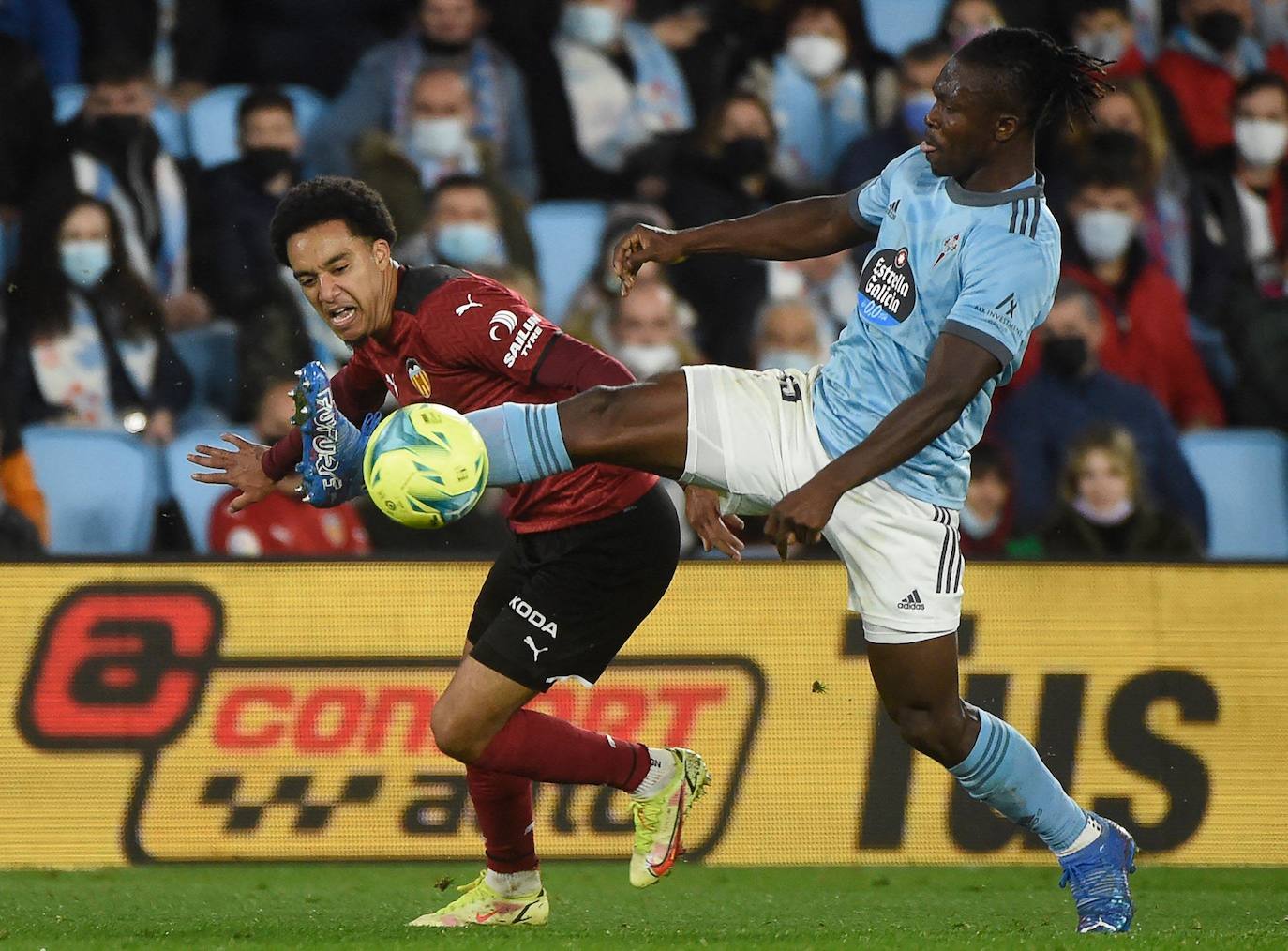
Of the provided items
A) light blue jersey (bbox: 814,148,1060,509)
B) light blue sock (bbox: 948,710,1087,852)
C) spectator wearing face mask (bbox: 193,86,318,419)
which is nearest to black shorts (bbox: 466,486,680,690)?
light blue jersey (bbox: 814,148,1060,509)

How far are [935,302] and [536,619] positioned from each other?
4.69 ft

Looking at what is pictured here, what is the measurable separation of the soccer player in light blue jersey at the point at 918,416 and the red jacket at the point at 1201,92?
4.89 metres

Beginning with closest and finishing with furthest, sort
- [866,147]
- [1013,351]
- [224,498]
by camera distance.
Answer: [1013,351] < [224,498] < [866,147]

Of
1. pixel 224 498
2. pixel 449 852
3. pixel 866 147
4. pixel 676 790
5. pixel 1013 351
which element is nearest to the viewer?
pixel 1013 351

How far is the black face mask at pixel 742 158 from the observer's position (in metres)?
8.94

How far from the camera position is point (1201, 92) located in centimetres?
948

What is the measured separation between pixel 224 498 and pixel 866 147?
3708mm

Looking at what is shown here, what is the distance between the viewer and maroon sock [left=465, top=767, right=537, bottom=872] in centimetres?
525

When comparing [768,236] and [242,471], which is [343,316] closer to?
[242,471]

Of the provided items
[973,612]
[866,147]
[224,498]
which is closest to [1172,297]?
[866,147]

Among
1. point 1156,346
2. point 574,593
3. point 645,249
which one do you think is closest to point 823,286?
point 1156,346

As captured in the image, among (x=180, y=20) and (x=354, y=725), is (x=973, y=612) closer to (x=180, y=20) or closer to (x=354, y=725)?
(x=354, y=725)

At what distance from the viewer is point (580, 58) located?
9.18m

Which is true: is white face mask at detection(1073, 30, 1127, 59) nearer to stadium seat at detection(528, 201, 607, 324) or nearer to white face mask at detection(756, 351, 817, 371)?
white face mask at detection(756, 351, 817, 371)
